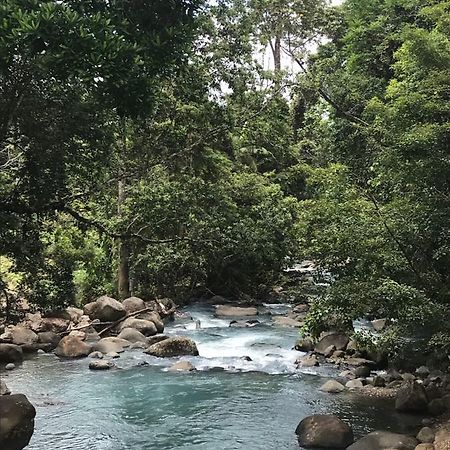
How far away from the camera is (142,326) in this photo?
1452 cm

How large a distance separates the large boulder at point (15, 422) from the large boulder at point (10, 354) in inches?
206

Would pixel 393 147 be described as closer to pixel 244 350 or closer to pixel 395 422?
pixel 395 422

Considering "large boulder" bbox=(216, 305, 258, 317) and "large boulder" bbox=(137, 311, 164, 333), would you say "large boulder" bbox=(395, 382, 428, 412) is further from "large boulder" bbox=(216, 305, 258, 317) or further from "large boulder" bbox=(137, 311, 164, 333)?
"large boulder" bbox=(216, 305, 258, 317)

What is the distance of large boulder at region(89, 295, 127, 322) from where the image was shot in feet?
50.1

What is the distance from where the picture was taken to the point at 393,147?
8.77 meters

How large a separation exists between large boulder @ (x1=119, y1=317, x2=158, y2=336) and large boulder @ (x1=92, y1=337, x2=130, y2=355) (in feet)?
3.14

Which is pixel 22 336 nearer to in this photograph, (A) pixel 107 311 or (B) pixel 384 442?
(A) pixel 107 311

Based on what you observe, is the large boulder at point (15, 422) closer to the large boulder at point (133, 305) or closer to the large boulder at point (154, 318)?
the large boulder at point (154, 318)

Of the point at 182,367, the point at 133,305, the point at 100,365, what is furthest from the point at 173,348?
the point at 133,305

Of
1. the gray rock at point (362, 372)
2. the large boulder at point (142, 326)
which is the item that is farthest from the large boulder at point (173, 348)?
the gray rock at point (362, 372)

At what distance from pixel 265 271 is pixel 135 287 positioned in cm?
506

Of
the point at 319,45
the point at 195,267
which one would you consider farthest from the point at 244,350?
the point at 319,45

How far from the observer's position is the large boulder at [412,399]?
8.45 meters

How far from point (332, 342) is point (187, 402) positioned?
4.66 metres
